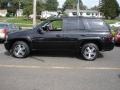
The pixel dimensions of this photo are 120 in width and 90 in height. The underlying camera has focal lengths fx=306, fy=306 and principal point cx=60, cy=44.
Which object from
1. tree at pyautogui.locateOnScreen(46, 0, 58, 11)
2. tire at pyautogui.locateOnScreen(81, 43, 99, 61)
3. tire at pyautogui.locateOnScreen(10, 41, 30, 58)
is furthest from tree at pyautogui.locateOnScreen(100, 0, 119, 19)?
tire at pyautogui.locateOnScreen(10, 41, 30, 58)

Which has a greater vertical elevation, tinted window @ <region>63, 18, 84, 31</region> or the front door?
tinted window @ <region>63, 18, 84, 31</region>

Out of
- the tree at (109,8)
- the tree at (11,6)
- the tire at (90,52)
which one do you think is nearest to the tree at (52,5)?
the tree at (11,6)

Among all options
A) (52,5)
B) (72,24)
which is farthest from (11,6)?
(72,24)

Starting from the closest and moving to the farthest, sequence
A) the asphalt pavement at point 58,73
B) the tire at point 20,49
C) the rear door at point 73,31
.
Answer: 1. the asphalt pavement at point 58,73
2. the rear door at point 73,31
3. the tire at point 20,49

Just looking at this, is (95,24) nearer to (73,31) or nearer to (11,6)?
(73,31)

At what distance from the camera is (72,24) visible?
12.5m

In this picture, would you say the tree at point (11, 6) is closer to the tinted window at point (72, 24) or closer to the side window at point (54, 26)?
the side window at point (54, 26)

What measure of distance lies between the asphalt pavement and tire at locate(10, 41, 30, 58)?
11.6 inches

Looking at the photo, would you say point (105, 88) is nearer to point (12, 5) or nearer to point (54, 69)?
point (54, 69)

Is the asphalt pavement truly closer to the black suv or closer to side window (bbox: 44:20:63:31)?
the black suv

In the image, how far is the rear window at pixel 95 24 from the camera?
1243cm

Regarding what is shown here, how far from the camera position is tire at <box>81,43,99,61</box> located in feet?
40.4

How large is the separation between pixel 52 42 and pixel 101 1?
97782 millimetres

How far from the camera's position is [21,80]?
8.32 meters
